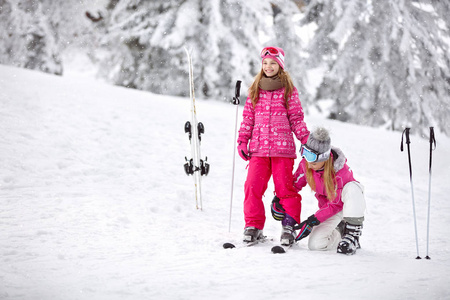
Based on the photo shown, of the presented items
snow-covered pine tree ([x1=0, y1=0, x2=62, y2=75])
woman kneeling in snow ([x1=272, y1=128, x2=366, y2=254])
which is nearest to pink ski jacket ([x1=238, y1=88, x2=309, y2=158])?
woman kneeling in snow ([x1=272, y1=128, x2=366, y2=254])

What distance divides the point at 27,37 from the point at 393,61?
10515 mm

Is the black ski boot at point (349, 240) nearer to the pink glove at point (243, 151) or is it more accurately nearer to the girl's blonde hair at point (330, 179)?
the girl's blonde hair at point (330, 179)

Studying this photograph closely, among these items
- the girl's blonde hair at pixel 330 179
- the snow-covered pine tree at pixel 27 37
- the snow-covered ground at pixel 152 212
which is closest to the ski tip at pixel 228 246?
the snow-covered ground at pixel 152 212

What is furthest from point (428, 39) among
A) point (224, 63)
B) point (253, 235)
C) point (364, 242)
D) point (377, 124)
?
point (253, 235)

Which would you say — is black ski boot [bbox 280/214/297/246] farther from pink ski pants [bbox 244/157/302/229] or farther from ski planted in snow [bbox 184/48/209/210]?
ski planted in snow [bbox 184/48/209/210]

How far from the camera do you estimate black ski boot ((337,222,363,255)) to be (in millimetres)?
3391

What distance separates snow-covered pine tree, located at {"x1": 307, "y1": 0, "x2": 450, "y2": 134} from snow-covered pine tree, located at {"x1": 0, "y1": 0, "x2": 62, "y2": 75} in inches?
306

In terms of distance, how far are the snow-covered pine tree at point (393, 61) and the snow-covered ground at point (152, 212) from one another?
9.70ft

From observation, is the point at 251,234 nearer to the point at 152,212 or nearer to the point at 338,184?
the point at 338,184

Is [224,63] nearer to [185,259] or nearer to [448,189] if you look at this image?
[448,189]

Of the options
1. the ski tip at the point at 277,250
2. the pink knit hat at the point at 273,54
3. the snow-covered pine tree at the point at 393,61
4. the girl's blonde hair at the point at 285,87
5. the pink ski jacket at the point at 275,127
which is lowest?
the ski tip at the point at 277,250

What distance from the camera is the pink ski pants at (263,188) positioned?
3.75 meters

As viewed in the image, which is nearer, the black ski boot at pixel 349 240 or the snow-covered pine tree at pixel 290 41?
the black ski boot at pixel 349 240

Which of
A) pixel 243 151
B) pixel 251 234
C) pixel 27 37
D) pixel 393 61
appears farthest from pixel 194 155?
pixel 27 37
